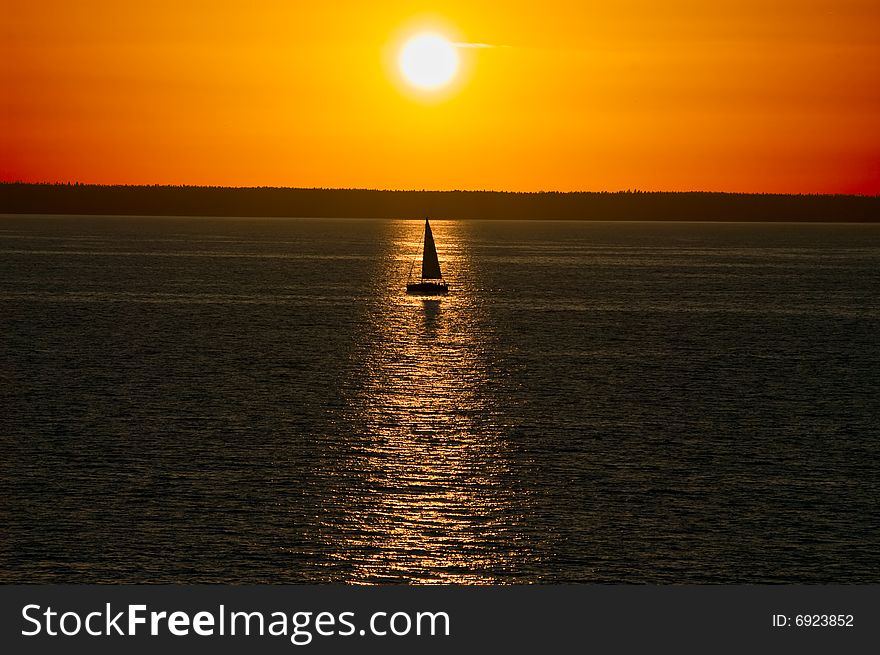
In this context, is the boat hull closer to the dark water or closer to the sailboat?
the sailboat

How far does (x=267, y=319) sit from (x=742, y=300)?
180ft

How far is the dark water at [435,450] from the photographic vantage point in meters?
35.3

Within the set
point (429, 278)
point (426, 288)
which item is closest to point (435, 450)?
point (426, 288)

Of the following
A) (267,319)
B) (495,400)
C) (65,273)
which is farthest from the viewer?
(65,273)

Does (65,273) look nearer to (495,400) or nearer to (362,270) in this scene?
(362,270)

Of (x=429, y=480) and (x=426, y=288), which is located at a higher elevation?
(x=426, y=288)

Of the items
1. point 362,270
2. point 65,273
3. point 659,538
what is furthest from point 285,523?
point 362,270

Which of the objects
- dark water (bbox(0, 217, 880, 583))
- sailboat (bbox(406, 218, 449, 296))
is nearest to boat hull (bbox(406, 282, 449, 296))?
sailboat (bbox(406, 218, 449, 296))

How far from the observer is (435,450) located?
49.6m

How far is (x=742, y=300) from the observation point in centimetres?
13550

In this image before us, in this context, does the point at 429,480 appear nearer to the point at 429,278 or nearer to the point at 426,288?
the point at 426,288

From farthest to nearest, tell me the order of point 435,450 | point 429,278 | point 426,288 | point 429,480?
point 429,278 < point 426,288 < point 435,450 < point 429,480

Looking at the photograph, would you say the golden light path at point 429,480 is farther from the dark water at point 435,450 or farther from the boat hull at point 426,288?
the boat hull at point 426,288

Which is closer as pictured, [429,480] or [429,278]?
[429,480]
